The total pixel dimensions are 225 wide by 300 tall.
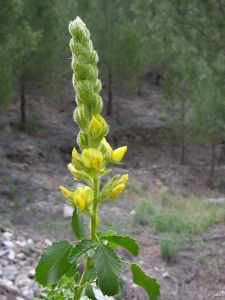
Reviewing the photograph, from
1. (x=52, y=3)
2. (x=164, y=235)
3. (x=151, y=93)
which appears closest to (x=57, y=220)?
(x=164, y=235)

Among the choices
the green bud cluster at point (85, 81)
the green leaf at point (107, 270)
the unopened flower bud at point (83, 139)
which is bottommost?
the green leaf at point (107, 270)

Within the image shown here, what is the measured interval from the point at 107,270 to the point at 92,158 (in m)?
0.28

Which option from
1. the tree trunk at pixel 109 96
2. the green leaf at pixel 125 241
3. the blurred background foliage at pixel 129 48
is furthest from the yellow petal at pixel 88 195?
the tree trunk at pixel 109 96

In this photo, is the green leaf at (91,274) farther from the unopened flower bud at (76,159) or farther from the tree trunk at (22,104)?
the tree trunk at (22,104)

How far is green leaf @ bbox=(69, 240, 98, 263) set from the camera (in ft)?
3.19

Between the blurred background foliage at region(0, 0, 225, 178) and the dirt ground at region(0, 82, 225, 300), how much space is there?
34.8 inches

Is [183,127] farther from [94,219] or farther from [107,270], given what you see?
[107,270]

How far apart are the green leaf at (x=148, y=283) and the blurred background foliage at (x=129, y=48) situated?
234 inches

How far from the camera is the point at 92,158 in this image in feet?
3.42

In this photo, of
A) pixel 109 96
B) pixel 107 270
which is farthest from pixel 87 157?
Answer: pixel 109 96

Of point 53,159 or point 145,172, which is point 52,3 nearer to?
point 53,159

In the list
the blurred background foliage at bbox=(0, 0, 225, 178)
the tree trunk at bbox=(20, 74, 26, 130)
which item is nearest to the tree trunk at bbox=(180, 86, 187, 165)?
the blurred background foliage at bbox=(0, 0, 225, 178)

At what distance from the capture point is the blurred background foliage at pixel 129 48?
7059mm

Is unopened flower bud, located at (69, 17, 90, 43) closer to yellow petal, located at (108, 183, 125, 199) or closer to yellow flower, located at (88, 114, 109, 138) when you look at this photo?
yellow flower, located at (88, 114, 109, 138)
